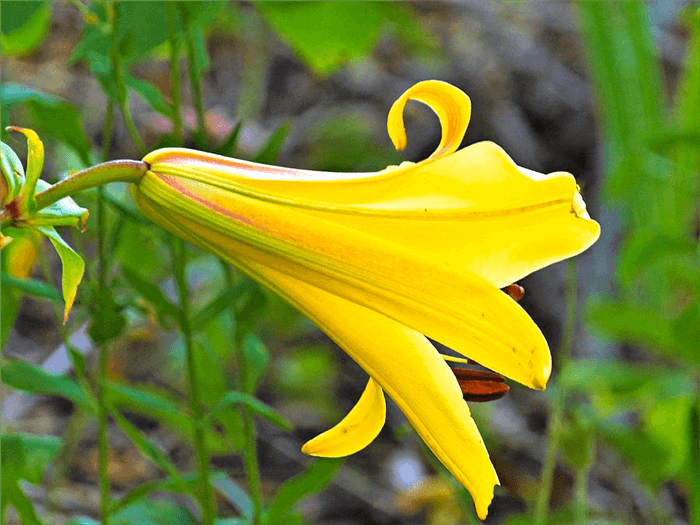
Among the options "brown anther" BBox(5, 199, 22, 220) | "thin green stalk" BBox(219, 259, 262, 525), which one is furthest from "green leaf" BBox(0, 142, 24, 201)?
"thin green stalk" BBox(219, 259, 262, 525)

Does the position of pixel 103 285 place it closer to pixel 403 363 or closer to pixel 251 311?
pixel 251 311

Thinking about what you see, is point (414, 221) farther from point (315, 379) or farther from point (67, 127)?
point (315, 379)

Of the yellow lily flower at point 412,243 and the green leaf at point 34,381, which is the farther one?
the green leaf at point 34,381

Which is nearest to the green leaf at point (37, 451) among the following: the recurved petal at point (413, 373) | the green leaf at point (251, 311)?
the green leaf at point (251, 311)

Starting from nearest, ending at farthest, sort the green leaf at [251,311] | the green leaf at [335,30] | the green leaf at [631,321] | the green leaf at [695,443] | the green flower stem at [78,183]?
1. the green flower stem at [78,183]
2. the green leaf at [251,311]
3. the green leaf at [695,443]
4. the green leaf at [335,30]
5. the green leaf at [631,321]

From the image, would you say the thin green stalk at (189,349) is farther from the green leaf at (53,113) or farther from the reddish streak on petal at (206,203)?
the reddish streak on petal at (206,203)

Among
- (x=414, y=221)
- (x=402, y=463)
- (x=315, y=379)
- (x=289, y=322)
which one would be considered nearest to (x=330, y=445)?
(x=414, y=221)

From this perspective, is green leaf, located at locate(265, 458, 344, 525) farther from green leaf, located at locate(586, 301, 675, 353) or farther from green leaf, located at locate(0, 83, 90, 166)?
green leaf, located at locate(586, 301, 675, 353)

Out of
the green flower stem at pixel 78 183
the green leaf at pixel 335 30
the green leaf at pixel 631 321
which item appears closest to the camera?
the green flower stem at pixel 78 183
